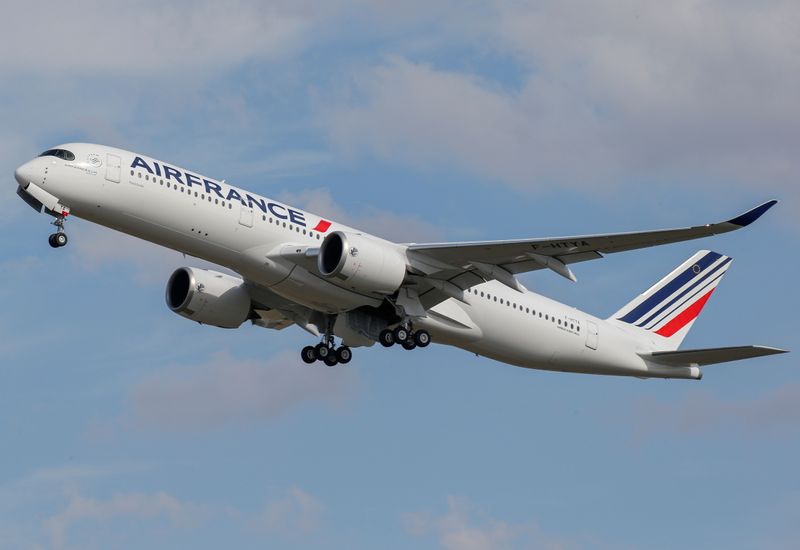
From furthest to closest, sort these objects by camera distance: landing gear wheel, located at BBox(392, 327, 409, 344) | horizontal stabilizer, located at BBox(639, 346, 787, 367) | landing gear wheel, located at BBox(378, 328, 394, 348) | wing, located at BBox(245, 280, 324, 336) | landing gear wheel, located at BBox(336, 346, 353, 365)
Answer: landing gear wheel, located at BBox(336, 346, 353, 365), wing, located at BBox(245, 280, 324, 336), landing gear wheel, located at BBox(378, 328, 394, 348), landing gear wheel, located at BBox(392, 327, 409, 344), horizontal stabilizer, located at BBox(639, 346, 787, 367)

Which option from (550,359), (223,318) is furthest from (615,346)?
(223,318)

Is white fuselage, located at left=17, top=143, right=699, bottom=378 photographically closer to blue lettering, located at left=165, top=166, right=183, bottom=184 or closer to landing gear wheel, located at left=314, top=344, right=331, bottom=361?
blue lettering, located at left=165, top=166, right=183, bottom=184

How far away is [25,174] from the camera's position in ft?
145

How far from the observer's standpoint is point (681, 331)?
5662 cm

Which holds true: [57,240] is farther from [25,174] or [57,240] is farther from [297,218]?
[297,218]

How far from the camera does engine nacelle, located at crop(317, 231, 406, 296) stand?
147 feet

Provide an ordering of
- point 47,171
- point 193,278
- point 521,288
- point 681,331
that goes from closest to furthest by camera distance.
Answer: point 47,171 < point 521,288 < point 193,278 < point 681,331

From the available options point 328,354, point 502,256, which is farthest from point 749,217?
point 328,354

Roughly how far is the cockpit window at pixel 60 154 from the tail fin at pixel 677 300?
2120 centimetres

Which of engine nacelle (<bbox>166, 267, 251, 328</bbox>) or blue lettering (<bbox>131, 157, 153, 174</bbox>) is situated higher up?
blue lettering (<bbox>131, 157, 153, 174</bbox>)

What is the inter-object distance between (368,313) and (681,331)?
14061mm

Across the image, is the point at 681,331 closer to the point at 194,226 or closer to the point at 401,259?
the point at 401,259

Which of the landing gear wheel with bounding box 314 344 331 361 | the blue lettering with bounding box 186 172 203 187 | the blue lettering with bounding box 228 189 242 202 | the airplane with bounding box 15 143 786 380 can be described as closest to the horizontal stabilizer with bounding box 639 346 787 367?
the airplane with bounding box 15 143 786 380

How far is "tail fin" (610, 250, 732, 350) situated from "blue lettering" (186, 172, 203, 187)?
17627 mm
